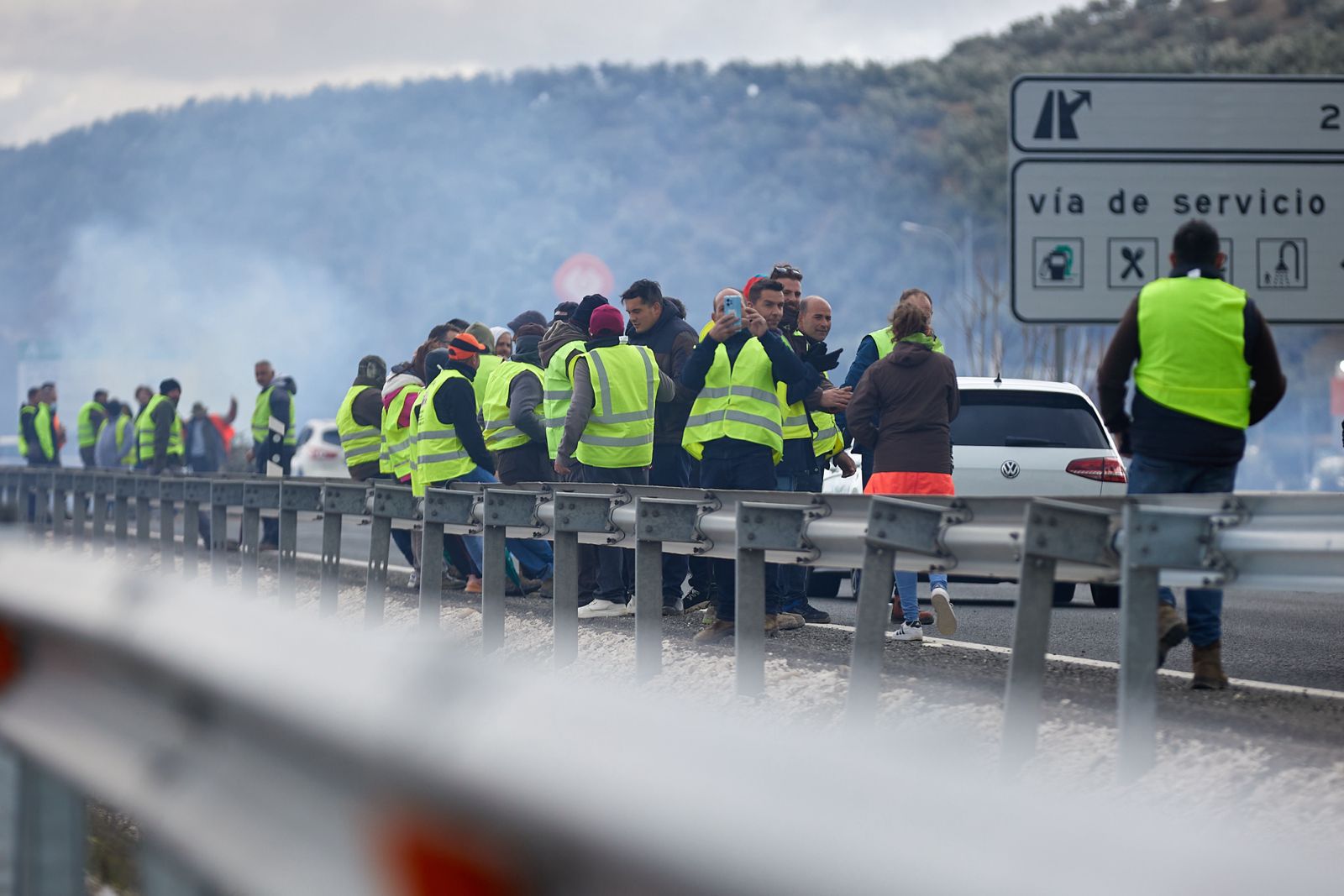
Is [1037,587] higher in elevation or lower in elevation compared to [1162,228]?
lower

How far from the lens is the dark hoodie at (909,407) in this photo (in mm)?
10539

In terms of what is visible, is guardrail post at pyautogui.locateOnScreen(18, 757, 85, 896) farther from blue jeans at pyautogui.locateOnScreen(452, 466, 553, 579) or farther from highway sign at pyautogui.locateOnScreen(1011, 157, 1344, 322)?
highway sign at pyautogui.locateOnScreen(1011, 157, 1344, 322)

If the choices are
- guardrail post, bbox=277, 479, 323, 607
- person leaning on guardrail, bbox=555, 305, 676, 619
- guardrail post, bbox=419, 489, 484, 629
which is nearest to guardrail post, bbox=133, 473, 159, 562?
guardrail post, bbox=277, 479, 323, 607

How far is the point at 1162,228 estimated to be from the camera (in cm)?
1535

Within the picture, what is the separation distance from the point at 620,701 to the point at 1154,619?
16.2ft

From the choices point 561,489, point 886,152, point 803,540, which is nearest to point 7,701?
point 803,540

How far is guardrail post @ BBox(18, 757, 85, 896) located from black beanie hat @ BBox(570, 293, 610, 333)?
8748 mm

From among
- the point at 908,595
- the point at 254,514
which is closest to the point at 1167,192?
the point at 908,595

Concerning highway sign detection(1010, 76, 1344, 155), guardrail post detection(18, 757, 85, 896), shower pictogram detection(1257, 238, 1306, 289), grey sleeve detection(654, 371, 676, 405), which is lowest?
guardrail post detection(18, 757, 85, 896)

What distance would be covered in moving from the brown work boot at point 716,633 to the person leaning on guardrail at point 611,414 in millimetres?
1585

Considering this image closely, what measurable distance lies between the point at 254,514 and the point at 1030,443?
6331 mm

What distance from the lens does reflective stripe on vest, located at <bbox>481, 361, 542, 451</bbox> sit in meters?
13.8

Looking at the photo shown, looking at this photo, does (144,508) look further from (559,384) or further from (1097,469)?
(1097,469)

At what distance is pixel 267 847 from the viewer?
7.62 ft
